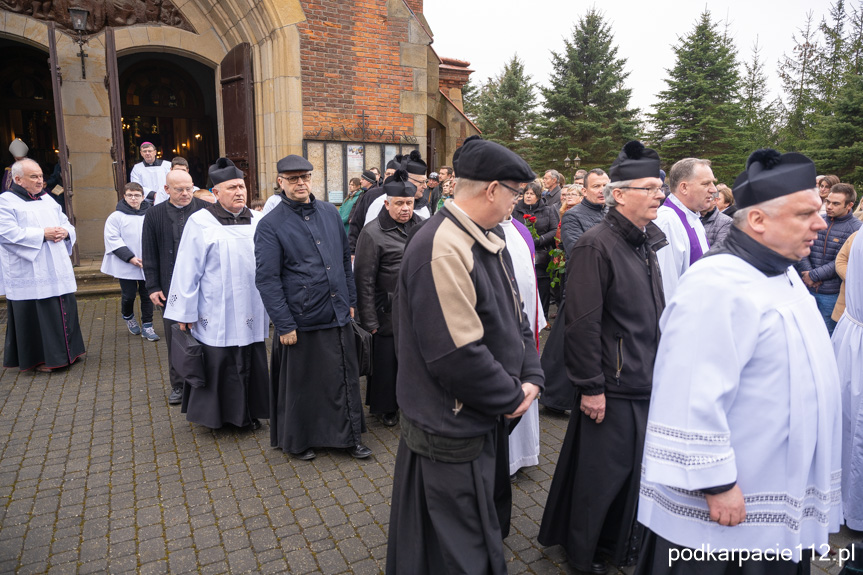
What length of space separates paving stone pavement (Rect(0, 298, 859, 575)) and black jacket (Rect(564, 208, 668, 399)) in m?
1.11

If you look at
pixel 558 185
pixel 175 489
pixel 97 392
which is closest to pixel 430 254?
pixel 175 489

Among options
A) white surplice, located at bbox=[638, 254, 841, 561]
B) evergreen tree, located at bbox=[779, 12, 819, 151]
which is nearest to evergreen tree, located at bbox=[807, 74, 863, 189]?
evergreen tree, located at bbox=[779, 12, 819, 151]

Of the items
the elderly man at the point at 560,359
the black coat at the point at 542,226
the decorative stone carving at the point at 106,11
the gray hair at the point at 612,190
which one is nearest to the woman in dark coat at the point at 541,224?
the black coat at the point at 542,226

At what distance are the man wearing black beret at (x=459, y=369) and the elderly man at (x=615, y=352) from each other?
613 millimetres

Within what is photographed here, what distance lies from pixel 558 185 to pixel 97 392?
283 inches

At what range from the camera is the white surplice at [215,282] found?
15.1 feet

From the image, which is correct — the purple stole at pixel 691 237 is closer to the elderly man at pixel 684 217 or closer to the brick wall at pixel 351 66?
the elderly man at pixel 684 217

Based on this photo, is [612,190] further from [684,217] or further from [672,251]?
[684,217]

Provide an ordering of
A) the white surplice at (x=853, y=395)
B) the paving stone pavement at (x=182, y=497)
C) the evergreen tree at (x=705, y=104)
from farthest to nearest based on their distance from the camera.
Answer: the evergreen tree at (x=705, y=104), the white surplice at (x=853, y=395), the paving stone pavement at (x=182, y=497)

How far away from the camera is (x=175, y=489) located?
398 cm

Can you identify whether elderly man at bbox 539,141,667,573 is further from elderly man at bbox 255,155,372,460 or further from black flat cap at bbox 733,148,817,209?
elderly man at bbox 255,155,372,460

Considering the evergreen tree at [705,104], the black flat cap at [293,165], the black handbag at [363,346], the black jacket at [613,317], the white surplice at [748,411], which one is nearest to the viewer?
the white surplice at [748,411]

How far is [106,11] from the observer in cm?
1086

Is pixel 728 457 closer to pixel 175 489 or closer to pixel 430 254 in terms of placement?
pixel 430 254
